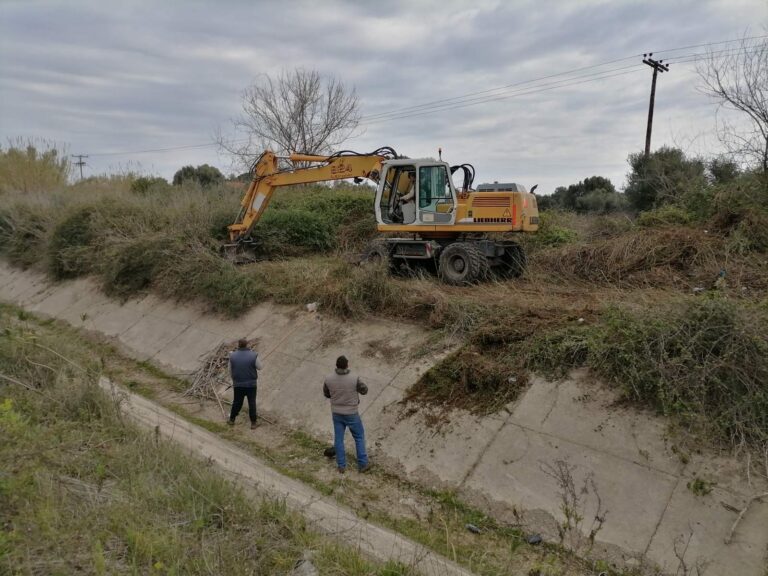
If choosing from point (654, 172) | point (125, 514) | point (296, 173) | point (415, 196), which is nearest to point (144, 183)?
point (296, 173)

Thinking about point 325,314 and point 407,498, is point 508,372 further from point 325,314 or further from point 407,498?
point 325,314

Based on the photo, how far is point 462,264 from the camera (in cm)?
1119

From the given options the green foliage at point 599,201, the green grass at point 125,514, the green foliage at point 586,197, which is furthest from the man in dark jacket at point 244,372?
the green foliage at point 586,197

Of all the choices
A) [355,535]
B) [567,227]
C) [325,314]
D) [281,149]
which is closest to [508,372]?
[355,535]

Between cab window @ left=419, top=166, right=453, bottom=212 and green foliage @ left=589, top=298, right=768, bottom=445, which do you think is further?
cab window @ left=419, top=166, right=453, bottom=212

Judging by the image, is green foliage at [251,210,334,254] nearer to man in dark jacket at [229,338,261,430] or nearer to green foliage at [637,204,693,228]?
man in dark jacket at [229,338,261,430]

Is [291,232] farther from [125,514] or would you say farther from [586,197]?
[586,197]

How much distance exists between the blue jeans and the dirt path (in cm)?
62

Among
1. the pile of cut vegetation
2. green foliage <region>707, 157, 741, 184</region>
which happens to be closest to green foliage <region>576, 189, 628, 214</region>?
green foliage <region>707, 157, 741, 184</region>

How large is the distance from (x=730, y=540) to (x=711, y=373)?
5.64 ft

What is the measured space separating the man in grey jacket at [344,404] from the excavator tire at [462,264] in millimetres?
4941

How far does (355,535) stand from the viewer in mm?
4777

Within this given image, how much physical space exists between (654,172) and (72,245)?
21646mm

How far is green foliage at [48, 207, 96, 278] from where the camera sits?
55.2ft
